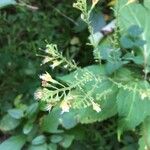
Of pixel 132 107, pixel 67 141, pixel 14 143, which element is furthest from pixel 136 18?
pixel 14 143

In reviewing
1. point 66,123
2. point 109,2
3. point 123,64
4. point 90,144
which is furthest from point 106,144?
point 109,2

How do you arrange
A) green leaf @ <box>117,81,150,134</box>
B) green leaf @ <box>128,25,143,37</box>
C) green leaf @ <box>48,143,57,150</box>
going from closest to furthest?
green leaf @ <box>117,81,150,134</box> < green leaf @ <box>128,25,143,37</box> < green leaf @ <box>48,143,57,150</box>

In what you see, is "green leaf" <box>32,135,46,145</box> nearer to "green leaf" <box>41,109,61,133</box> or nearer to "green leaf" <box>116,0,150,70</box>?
"green leaf" <box>41,109,61,133</box>

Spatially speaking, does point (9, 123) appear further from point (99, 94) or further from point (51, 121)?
point (99, 94)

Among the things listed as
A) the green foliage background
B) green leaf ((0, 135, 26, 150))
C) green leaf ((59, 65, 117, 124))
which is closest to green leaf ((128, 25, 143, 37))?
the green foliage background

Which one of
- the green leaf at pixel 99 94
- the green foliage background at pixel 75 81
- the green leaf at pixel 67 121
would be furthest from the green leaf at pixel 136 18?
the green leaf at pixel 67 121

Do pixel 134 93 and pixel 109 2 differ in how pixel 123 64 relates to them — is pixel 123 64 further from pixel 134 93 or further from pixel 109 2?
pixel 109 2

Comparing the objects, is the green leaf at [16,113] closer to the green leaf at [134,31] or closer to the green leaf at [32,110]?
the green leaf at [32,110]
